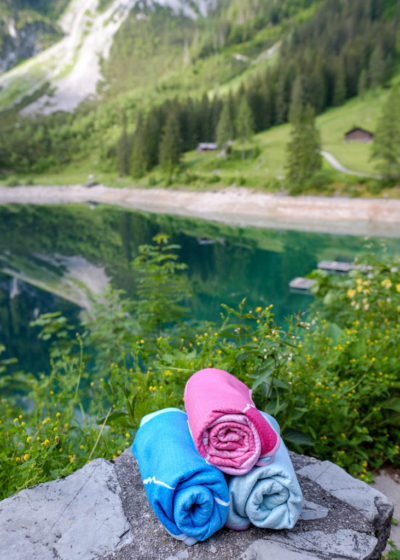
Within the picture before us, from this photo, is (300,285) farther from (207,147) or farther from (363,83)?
(363,83)

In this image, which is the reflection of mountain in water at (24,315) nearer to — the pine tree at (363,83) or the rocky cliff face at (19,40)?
the pine tree at (363,83)

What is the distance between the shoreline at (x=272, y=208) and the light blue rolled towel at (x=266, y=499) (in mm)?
32137

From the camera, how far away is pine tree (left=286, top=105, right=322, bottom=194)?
4462 centimetres

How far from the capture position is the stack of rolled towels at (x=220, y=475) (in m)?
2.07

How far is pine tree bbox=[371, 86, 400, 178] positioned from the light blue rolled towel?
44875mm

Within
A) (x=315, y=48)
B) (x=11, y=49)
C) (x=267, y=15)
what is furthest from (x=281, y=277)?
(x=11, y=49)

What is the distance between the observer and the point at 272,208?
141 feet

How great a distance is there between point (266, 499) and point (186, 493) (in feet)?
1.57

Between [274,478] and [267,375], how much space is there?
2.62 ft

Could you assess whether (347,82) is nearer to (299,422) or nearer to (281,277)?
(281,277)

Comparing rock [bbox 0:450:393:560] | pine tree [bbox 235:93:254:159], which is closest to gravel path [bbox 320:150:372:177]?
pine tree [bbox 235:93:254:159]

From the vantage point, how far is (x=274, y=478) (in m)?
2.18

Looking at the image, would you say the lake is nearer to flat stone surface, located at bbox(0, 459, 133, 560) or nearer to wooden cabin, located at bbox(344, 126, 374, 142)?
flat stone surface, located at bbox(0, 459, 133, 560)

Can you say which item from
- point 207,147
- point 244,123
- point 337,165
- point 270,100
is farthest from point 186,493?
point 270,100
